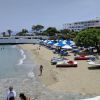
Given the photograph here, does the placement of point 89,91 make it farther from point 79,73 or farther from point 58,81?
point 79,73

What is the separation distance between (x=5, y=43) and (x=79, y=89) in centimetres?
13603

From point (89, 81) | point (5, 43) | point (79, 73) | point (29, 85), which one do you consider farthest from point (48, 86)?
point (5, 43)

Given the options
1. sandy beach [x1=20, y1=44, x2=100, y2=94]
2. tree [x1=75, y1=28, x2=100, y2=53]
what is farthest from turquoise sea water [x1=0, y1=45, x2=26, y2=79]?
tree [x1=75, y1=28, x2=100, y2=53]

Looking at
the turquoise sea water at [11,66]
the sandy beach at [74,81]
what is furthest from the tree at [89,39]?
the sandy beach at [74,81]

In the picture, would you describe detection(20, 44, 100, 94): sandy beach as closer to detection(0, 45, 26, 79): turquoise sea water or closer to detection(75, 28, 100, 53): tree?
detection(0, 45, 26, 79): turquoise sea water

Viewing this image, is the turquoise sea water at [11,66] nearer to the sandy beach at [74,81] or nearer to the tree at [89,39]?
the sandy beach at [74,81]

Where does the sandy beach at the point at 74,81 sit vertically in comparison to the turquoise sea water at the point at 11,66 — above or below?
above

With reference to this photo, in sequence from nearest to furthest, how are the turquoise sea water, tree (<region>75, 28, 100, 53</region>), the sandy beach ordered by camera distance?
the sandy beach, the turquoise sea water, tree (<region>75, 28, 100, 53</region>)

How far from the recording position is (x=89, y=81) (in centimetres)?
2858

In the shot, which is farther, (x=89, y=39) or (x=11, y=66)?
(x=89, y=39)

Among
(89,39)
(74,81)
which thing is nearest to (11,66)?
(89,39)

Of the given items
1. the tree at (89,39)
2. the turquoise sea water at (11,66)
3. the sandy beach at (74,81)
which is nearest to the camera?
the sandy beach at (74,81)

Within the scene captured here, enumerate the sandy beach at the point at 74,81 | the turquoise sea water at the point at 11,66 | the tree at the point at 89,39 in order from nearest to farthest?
the sandy beach at the point at 74,81 → the turquoise sea water at the point at 11,66 → the tree at the point at 89,39

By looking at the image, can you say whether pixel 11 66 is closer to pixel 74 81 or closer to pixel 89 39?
pixel 89 39
